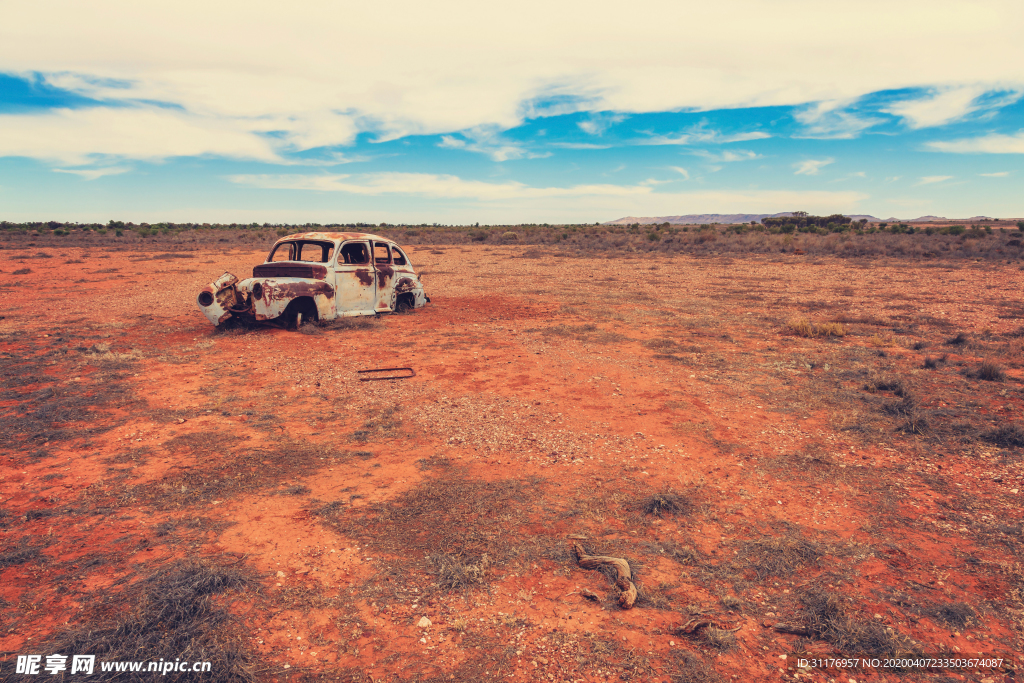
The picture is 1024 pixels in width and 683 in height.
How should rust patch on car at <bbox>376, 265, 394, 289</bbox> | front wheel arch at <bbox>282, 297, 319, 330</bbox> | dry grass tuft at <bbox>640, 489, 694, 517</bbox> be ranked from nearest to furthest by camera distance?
dry grass tuft at <bbox>640, 489, 694, 517</bbox> → front wheel arch at <bbox>282, 297, 319, 330</bbox> → rust patch on car at <bbox>376, 265, 394, 289</bbox>

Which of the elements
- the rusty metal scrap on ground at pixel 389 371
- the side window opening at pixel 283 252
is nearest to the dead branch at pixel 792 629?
the rusty metal scrap on ground at pixel 389 371

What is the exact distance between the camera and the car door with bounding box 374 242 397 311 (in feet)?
41.6

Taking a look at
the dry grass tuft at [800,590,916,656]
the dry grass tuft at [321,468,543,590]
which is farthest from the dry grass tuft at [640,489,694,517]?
the dry grass tuft at [800,590,916,656]

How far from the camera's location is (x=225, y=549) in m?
3.98

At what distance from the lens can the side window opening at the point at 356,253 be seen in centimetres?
1219

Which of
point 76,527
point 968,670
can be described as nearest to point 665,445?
point 968,670

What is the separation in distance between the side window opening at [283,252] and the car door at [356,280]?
1107mm

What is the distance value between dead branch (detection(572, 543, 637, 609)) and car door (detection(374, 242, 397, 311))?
9915 millimetres

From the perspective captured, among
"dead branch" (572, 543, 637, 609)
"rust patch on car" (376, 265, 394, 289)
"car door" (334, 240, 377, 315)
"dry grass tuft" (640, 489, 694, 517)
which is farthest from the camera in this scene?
"rust patch on car" (376, 265, 394, 289)

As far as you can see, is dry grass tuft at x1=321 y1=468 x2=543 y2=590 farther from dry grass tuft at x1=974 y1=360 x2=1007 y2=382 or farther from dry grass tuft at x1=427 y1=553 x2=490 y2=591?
dry grass tuft at x1=974 y1=360 x2=1007 y2=382

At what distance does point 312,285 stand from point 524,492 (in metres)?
8.04

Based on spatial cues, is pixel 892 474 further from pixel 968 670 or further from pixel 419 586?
pixel 419 586

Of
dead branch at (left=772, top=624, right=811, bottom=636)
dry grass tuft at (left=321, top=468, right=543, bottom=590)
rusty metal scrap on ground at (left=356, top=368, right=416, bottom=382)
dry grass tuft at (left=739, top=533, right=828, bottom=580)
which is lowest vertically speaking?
dead branch at (left=772, top=624, right=811, bottom=636)

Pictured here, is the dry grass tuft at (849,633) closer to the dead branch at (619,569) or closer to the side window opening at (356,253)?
the dead branch at (619,569)
